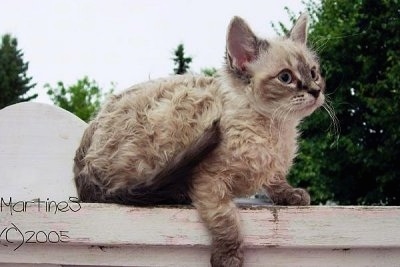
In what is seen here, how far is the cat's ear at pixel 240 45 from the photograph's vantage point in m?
1.15

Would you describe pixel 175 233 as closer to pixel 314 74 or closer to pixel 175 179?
pixel 175 179

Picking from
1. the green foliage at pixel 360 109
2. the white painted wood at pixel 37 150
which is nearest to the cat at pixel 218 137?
the white painted wood at pixel 37 150

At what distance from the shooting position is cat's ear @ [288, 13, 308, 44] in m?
1.27

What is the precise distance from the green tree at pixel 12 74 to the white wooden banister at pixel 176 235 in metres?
12.5

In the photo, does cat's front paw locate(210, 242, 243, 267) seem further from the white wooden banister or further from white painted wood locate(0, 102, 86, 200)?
white painted wood locate(0, 102, 86, 200)

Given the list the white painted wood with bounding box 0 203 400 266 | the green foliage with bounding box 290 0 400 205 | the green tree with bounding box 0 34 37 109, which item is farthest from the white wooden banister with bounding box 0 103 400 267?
the green tree with bounding box 0 34 37 109

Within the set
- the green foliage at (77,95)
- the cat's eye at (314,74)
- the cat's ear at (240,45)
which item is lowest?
the green foliage at (77,95)

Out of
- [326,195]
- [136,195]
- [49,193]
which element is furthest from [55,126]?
[326,195]

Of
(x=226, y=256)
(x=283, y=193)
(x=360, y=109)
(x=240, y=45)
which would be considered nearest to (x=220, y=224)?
(x=226, y=256)

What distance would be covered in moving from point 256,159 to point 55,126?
603 mm

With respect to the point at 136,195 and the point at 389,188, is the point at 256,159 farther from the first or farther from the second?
the point at 389,188

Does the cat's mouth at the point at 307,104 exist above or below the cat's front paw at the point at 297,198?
above

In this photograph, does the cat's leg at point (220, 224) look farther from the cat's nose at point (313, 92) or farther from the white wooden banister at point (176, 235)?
the cat's nose at point (313, 92)

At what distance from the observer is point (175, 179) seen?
3.55 feet
